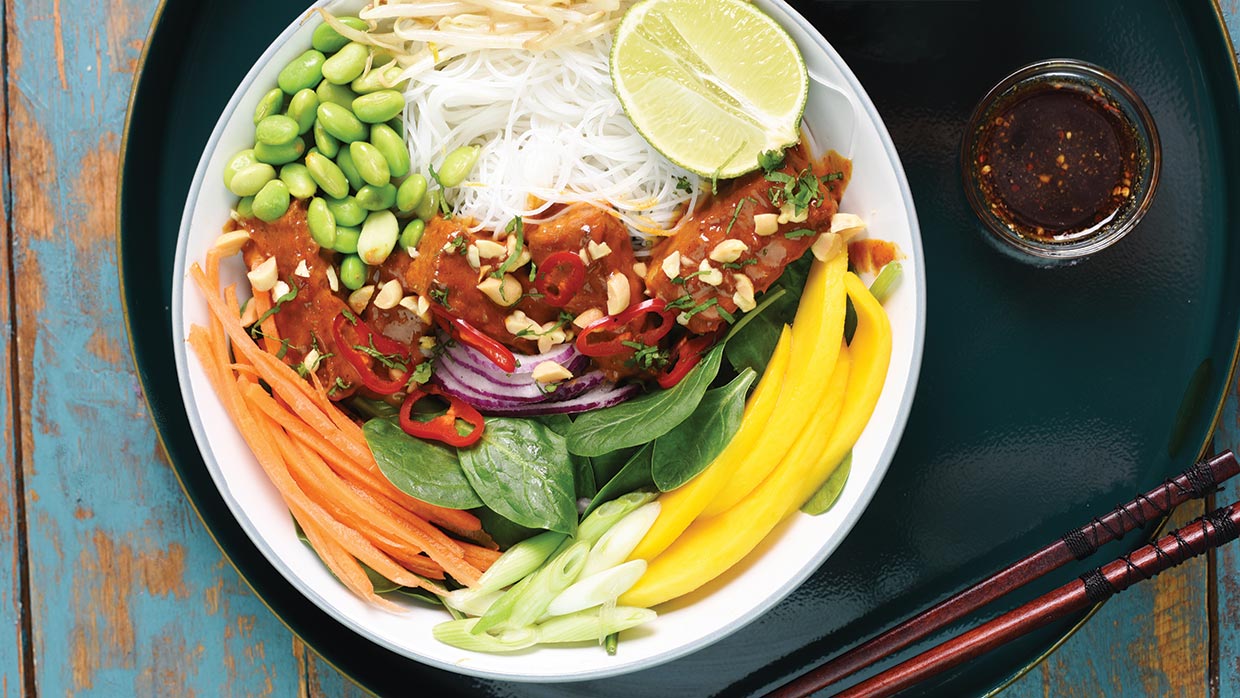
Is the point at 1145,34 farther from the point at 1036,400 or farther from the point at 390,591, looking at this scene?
the point at 390,591

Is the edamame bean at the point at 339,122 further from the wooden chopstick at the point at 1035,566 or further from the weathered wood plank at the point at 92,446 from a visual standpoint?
the wooden chopstick at the point at 1035,566

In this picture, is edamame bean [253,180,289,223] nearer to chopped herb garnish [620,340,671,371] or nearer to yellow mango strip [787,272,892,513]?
chopped herb garnish [620,340,671,371]

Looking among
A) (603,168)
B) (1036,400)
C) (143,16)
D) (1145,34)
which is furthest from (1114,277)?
(143,16)

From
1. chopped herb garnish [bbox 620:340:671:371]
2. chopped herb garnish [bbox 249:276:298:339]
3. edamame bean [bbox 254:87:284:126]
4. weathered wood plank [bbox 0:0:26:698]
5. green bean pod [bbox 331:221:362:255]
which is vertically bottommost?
weathered wood plank [bbox 0:0:26:698]

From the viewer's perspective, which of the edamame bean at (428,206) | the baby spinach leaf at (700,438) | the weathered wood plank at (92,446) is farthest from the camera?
the weathered wood plank at (92,446)

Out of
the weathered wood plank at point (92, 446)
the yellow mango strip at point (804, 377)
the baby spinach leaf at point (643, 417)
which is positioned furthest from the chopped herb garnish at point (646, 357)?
the weathered wood plank at point (92, 446)

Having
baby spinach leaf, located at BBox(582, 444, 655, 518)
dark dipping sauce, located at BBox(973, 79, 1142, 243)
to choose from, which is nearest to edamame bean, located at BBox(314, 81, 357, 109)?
baby spinach leaf, located at BBox(582, 444, 655, 518)

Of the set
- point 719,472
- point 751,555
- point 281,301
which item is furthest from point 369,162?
point 751,555
